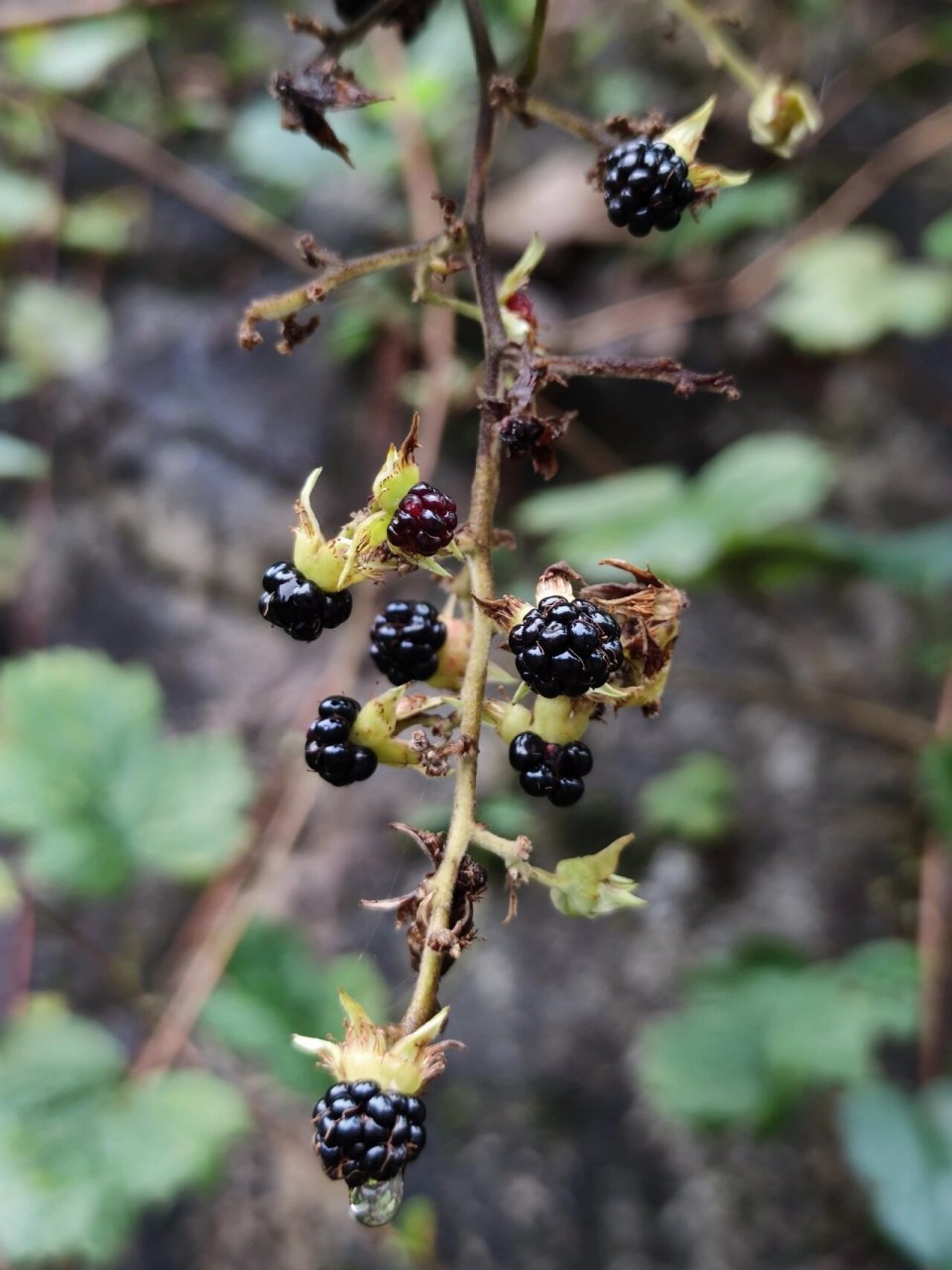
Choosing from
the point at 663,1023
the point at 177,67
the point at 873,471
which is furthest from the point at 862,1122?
the point at 177,67

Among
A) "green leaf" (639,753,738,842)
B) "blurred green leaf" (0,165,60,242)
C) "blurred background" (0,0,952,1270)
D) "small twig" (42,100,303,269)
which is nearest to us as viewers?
"blurred background" (0,0,952,1270)

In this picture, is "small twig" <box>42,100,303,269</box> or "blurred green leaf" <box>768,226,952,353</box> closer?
"blurred green leaf" <box>768,226,952,353</box>

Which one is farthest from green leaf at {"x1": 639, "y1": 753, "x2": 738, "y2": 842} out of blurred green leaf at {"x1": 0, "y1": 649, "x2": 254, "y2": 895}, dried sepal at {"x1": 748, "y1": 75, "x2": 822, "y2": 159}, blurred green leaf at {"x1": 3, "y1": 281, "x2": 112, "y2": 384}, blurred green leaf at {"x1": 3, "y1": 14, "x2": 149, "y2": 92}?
blurred green leaf at {"x1": 3, "y1": 14, "x2": 149, "y2": 92}

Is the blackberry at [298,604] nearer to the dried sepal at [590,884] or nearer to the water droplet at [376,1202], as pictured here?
the dried sepal at [590,884]

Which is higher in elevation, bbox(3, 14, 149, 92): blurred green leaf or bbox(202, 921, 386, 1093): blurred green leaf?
bbox(3, 14, 149, 92): blurred green leaf

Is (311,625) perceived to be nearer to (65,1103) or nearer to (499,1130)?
(65,1103)

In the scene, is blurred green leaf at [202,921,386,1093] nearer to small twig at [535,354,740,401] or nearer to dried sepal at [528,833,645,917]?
dried sepal at [528,833,645,917]

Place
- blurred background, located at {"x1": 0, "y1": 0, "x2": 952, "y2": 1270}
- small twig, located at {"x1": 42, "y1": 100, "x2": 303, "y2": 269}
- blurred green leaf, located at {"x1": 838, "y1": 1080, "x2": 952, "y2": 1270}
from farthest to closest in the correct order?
small twig, located at {"x1": 42, "y1": 100, "x2": 303, "y2": 269} → blurred background, located at {"x1": 0, "y1": 0, "x2": 952, "y2": 1270} → blurred green leaf, located at {"x1": 838, "y1": 1080, "x2": 952, "y2": 1270}

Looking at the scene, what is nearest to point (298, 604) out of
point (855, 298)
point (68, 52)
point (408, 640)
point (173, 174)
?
point (408, 640)
